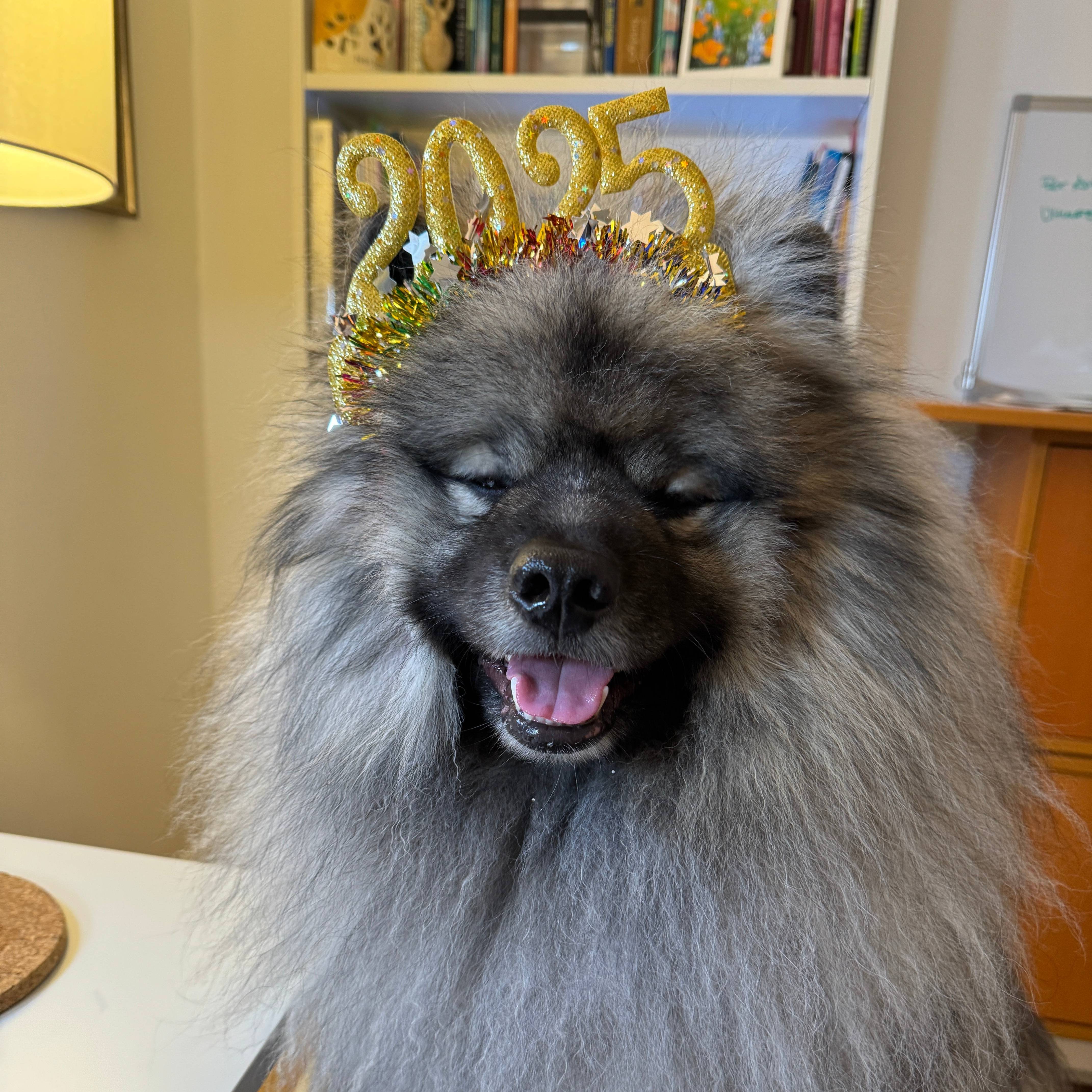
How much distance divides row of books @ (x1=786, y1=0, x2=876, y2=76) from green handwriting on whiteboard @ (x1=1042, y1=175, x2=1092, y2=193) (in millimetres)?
561

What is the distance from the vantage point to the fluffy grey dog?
27.4 inches

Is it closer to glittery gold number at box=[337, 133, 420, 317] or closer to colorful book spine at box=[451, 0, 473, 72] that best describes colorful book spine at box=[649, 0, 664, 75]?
colorful book spine at box=[451, 0, 473, 72]

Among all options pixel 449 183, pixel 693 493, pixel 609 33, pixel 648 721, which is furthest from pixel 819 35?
pixel 648 721

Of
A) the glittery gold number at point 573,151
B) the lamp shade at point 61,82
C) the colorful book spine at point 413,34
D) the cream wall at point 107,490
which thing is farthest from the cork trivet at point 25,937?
the colorful book spine at point 413,34

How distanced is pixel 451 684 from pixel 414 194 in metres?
0.46

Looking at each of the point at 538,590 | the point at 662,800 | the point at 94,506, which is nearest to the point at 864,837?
the point at 662,800

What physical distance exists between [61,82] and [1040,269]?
1.92m

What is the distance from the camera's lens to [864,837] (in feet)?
2.40

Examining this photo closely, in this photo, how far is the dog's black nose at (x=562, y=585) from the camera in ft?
2.08

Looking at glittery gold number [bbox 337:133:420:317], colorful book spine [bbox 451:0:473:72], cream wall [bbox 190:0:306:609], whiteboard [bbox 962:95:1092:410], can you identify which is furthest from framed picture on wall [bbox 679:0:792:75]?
glittery gold number [bbox 337:133:420:317]

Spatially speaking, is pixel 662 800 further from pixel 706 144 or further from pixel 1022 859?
pixel 706 144

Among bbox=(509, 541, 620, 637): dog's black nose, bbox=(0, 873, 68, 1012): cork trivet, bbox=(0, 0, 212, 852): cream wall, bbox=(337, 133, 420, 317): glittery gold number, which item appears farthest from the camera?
bbox=(0, 0, 212, 852): cream wall

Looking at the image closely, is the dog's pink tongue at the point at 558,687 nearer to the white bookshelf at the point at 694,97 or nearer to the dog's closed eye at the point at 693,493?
the dog's closed eye at the point at 693,493

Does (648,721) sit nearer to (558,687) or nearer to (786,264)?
(558,687)
